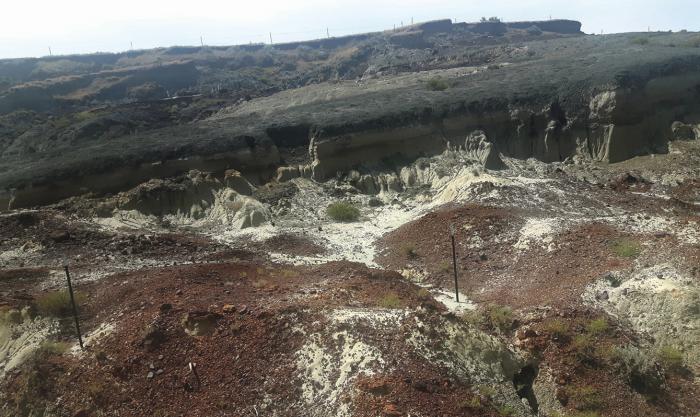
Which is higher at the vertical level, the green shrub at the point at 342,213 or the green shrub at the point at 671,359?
the green shrub at the point at 342,213

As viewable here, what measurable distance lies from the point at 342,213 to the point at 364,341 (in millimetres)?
15675

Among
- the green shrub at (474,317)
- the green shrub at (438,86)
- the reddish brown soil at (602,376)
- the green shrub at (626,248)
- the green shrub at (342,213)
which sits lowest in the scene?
the reddish brown soil at (602,376)

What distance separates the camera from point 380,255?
2408 cm

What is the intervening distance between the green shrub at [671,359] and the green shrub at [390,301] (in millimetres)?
7178

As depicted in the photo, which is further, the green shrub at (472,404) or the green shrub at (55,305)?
the green shrub at (55,305)

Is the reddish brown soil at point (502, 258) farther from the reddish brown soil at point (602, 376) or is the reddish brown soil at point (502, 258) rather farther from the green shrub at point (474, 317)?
the reddish brown soil at point (602, 376)

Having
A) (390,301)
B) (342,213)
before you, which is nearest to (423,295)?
(390,301)

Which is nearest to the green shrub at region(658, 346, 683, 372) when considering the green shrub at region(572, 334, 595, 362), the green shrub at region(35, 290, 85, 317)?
the green shrub at region(572, 334, 595, 362)

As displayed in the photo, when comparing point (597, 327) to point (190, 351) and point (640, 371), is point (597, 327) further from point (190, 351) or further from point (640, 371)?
point (190, 351)

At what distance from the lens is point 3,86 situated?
293 ft

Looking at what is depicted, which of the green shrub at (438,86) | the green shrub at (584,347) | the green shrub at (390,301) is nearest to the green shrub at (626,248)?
the green shrub at (584,347)

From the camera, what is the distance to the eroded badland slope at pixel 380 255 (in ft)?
42.1

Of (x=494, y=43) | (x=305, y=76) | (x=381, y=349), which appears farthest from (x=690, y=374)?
(x=494, y=43)

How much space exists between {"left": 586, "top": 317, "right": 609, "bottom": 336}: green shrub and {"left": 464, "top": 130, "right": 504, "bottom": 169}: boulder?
63.7 ft
